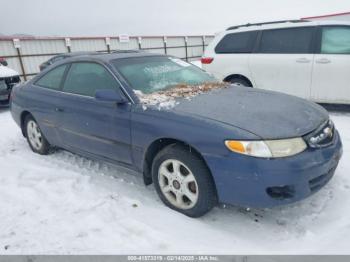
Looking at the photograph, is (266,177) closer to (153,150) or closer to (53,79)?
(153,150)

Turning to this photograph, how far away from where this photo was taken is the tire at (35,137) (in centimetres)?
458

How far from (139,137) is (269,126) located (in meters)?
1.22

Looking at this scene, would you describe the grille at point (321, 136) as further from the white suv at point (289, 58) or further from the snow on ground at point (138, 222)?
the white suv at point (289, 58)

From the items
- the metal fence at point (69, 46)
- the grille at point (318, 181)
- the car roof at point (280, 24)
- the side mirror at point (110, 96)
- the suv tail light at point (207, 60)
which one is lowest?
the metal fence at point (69, 46)

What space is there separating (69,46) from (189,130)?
16.9 m

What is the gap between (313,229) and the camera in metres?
2.67

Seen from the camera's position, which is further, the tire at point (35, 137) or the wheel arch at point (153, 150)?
the tire at point (35, 137)

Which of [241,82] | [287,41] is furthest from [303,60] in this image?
[241,82]

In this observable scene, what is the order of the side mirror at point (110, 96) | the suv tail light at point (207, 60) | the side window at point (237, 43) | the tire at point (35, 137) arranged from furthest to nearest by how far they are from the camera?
the suv tail light at point (207, 60), the side window at point (237, 43), the tire at point (35, 137), the side mirror at point (110, 96)

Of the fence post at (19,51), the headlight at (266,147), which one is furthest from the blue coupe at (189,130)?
the fence post at (19,51)

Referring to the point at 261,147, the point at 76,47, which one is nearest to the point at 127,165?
the point at 261,147

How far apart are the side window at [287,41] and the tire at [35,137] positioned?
440 cm

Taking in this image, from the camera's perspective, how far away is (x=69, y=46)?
1772cm

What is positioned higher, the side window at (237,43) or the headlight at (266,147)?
the side window at (237,43)
